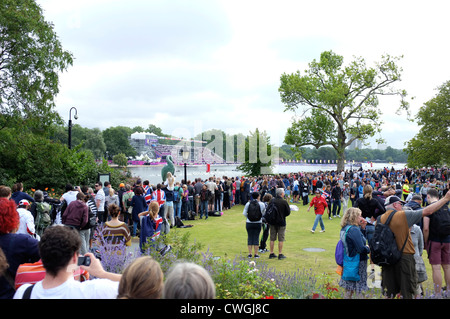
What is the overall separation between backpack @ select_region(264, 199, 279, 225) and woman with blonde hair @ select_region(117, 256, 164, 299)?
6981mm

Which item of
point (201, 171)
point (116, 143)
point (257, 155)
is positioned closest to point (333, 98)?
point (257, 155)

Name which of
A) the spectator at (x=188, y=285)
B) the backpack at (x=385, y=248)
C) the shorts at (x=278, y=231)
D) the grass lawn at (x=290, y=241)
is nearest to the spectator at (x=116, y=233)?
the grass lawn at (x=290, y=241)

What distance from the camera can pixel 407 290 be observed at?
16.0 feet

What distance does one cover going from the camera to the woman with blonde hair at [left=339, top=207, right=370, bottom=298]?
5.33m

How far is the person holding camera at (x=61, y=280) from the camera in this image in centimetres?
238

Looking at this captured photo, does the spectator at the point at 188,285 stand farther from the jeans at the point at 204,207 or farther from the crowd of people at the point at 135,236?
the jeans at the point at 204,207

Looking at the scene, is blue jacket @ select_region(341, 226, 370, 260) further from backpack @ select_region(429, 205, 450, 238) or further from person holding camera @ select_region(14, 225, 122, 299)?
person holding camera @ select_region(14, 225, 122, 299)

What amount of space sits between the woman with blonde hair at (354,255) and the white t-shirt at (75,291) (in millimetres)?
4024

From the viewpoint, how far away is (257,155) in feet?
138

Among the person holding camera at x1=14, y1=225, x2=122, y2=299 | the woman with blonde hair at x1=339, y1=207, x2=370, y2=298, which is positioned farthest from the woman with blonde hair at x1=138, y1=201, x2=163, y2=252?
the person holding camera at x1=14, y1=225, x2=122, y2=299

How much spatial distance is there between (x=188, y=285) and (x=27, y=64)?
62.3 ft

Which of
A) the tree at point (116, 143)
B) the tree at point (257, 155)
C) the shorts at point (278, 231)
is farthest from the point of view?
the tree at point (116, 143)
